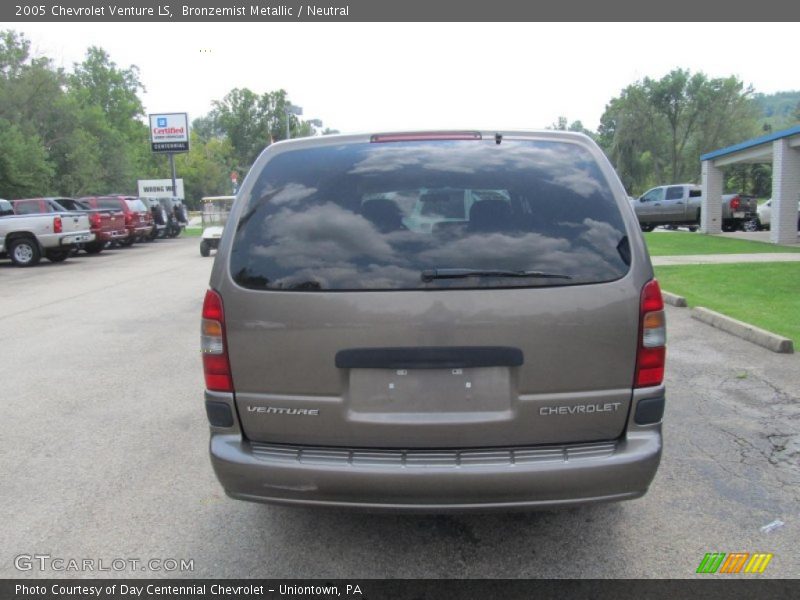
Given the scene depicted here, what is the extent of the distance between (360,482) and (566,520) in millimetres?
1392

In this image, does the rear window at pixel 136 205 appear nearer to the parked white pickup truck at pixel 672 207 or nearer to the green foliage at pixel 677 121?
the parked white pickup truck at pixel 672 207

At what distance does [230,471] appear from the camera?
311 cm

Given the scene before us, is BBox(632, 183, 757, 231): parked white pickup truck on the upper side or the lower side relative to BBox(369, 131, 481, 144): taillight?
lower

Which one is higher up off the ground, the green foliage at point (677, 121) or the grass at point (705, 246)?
the green foliage at point (677, 121)

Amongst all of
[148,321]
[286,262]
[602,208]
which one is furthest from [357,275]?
[148,321]

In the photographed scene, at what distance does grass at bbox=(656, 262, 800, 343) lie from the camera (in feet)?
28.8

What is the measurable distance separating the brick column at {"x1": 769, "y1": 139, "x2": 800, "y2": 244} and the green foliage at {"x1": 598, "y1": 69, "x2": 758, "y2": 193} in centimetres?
4563

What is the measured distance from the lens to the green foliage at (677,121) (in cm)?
6288

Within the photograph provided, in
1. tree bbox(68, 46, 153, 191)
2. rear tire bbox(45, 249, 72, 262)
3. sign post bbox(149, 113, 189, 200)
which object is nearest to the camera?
rear tire bbox(45, 249, 72, 262)

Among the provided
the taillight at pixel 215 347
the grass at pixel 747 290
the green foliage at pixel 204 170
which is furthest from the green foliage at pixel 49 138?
the taillight at pixel 215 347

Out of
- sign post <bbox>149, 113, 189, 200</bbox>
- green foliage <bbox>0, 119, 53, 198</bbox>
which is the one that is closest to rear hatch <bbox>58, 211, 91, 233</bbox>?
green foliage <bbox>0, 119, 53, 198</bbox>

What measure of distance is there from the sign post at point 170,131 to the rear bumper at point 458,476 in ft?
170

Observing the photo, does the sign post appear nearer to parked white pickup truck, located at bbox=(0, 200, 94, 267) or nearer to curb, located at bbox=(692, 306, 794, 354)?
parked white pickup truck, located at bbox=(0, 200, 94, 267)

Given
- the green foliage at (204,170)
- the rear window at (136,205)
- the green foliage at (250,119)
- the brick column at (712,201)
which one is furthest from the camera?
the green foliage at (250,119)
